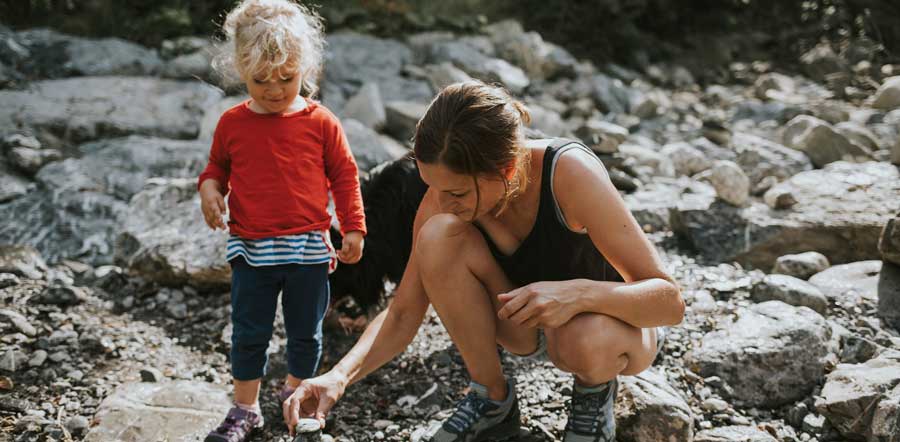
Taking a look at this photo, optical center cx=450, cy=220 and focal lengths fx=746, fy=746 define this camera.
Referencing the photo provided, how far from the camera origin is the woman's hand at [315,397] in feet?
5.78

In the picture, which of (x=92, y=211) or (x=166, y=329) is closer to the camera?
(x=166, y=329)

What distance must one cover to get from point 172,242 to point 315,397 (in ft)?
5.89

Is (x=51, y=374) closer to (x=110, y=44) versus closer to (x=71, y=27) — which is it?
(x=110, y=44)

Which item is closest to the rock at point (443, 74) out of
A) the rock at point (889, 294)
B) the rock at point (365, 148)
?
the rock at point (365, 148)

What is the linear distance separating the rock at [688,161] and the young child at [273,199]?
308 cm

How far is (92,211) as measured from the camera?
397 cm

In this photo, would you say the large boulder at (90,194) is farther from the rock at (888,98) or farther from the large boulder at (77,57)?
the rock at (888,98)

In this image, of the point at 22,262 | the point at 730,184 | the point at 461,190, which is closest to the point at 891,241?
the point at 730,184

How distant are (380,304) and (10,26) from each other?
15.5 ft

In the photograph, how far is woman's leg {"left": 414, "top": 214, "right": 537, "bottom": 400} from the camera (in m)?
2.05

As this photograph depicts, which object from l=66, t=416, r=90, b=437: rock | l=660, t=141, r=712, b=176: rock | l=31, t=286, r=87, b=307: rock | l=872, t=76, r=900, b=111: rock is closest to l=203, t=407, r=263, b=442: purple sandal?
l=66, t=416, r=90, b=437: rock

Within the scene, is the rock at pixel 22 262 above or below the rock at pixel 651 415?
below

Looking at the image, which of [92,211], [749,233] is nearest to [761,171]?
[749,233]

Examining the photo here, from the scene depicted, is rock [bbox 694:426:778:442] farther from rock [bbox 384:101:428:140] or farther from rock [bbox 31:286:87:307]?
rock [bbox 384:101:428:140]
